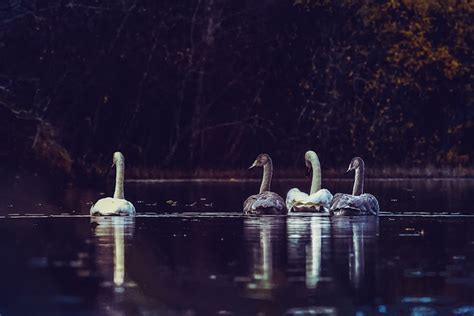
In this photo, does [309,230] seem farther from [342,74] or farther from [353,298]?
[342,74]

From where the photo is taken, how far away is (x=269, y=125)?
136ft

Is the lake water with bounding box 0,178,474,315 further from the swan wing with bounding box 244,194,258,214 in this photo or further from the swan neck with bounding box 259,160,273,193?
the swan neck with bounding box 259,160,273,193

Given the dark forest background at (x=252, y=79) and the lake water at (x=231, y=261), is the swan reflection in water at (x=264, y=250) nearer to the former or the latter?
the lake water at (x=231, y=261)

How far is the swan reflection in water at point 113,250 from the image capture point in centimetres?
1396

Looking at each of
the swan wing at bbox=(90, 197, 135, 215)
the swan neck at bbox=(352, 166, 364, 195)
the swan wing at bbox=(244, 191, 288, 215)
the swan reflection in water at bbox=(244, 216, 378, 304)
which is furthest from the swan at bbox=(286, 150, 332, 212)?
the swan wing at bbox=(90, 197, 135, 215)

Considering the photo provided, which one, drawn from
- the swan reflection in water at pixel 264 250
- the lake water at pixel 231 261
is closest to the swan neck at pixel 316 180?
the lake water at pixel 231 261

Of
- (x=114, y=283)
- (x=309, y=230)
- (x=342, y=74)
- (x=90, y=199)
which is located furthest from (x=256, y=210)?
(x=342, y=74)

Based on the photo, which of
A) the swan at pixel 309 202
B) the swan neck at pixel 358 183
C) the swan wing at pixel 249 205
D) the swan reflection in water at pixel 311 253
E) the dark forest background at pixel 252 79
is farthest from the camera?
the dark forest background at pixel 252 79

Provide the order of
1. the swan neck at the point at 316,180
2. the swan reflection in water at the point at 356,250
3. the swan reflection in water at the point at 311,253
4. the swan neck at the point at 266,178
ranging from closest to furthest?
1. the swan reflection in water at the point at 311,253
2. the swan reflection in water at the point at 356,250
3. the swan neck at the point at 266,178
4. the swan neck at the point at 316,180

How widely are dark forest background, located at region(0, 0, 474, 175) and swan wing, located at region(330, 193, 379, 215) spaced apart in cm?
1605

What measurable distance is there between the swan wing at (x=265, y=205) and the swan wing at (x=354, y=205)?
32.4 inches

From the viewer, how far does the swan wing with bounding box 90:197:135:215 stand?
78.8 ft

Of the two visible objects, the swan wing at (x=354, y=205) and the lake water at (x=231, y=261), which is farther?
Result: the swan wing at (x=354, y=205)

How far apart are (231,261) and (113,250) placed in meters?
1.86
